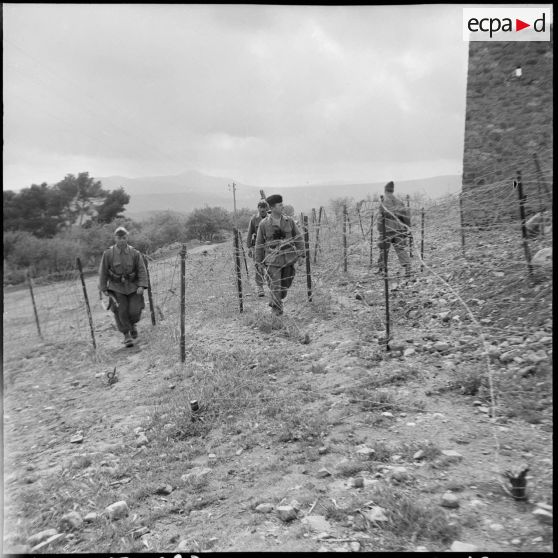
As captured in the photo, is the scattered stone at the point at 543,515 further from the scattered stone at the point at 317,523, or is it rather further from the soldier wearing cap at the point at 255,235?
the soldier wearing cap at the point at 255,235

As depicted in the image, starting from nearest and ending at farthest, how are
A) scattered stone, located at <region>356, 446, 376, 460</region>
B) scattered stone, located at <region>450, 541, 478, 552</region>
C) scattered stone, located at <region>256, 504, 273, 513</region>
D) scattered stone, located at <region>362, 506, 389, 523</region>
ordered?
scattered stone, located at <region>450, 541, 478, 552</region> → scattered stone, located at <region>362, 506, 389, 523</region> → scattered stone, located at <region>256, 504, 273, 513</region> → scattered stone, located at <region>356, 446, 376, 460</region>

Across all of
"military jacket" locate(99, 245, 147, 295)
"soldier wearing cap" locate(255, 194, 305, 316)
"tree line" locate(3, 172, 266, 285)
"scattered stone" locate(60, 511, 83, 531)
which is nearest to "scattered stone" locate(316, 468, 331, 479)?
"scattered stone" locate(60, 511, 83, 531)

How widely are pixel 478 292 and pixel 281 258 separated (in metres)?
2.47

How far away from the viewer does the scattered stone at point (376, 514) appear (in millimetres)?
2199

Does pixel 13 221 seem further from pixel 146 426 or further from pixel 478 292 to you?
pixel 478 292

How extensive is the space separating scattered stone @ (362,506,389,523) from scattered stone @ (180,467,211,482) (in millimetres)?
1128

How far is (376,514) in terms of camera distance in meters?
2.23

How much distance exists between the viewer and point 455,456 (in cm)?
271

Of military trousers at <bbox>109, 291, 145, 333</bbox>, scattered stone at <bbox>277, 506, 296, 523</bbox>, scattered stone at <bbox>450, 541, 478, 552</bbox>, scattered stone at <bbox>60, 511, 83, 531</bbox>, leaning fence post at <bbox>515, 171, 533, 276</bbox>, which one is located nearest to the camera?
scattered stone at <bbox>450, 541, 478, 552</bbox>

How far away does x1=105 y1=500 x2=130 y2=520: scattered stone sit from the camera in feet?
8.55

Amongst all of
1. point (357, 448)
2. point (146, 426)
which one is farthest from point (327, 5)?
point (146, 426)

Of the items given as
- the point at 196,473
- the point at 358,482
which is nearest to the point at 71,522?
the point at 196,473

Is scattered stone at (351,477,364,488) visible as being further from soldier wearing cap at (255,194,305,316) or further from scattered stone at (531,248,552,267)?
soldier wearing cap at (255,194,305,316)

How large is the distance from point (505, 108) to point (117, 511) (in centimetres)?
873
